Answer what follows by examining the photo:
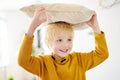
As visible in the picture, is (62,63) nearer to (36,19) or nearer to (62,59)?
(62,59)

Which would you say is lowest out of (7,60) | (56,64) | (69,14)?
(7,60)

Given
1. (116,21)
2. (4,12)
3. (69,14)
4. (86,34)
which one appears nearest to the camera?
(69,14)

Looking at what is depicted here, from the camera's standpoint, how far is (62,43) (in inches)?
40.0

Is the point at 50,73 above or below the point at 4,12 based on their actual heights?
below

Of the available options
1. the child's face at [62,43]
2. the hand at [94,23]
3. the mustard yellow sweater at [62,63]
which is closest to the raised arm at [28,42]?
the mustard yellow sweater at [62,63]

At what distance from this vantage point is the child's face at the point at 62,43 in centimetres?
102

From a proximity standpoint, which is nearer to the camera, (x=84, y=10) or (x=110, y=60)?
(x=84, y=10)

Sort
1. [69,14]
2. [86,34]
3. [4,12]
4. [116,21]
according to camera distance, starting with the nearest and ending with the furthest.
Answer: [69,14] < [116,21] < [86,34] < [4,12]

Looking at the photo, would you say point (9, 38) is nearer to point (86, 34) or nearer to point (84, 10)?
point (86, 34)

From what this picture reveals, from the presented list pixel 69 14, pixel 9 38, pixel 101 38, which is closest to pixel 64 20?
pixel 69 14

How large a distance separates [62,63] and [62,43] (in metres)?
0.09

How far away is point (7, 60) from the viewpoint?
15.0 feet

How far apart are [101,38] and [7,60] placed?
12.4 ft

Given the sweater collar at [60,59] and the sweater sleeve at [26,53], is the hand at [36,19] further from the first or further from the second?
the sweater collar at [60,59]
